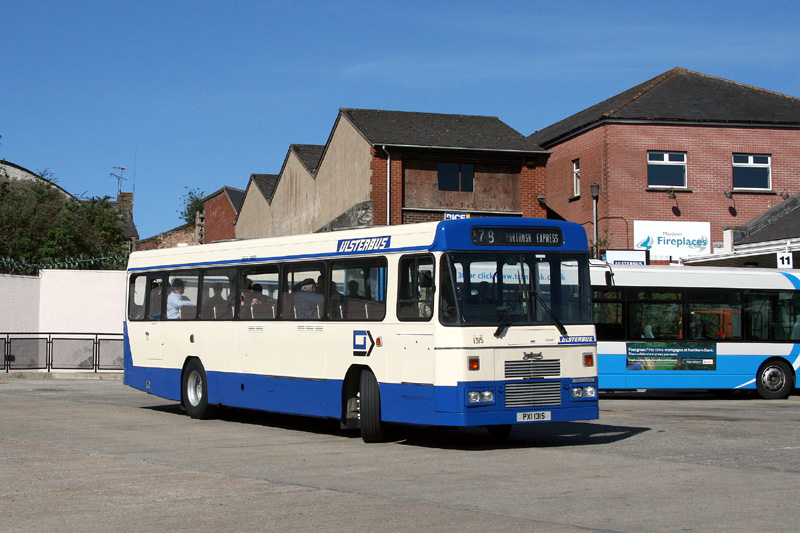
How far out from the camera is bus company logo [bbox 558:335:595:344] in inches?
507

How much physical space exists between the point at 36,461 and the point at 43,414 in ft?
20.6

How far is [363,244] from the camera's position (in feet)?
45.6

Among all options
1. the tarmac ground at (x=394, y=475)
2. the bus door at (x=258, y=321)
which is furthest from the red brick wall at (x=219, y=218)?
the tarmac ground at (x=394, y=475)

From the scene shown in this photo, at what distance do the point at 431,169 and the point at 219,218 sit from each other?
3973cm

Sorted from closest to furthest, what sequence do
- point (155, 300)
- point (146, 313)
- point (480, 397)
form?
1. point (480, 397)
2. point (155, 300)
3. point (146, 313)

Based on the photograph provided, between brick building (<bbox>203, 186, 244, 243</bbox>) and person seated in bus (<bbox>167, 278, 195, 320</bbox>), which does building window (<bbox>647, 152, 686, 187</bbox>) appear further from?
brick building (<bbox>203, 186, 244, 243</bbox>)

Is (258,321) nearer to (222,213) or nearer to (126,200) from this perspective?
(222,213)

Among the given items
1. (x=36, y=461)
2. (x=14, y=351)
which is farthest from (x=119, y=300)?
(x=36, y=461)

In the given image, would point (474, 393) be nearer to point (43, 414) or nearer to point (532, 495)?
point (532, 495)

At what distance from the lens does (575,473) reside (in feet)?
34.2

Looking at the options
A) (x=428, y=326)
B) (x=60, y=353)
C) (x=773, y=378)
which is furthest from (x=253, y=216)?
(x=428, y=326)

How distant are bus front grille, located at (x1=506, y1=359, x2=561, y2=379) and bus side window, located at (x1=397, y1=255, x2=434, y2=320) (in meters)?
1.21

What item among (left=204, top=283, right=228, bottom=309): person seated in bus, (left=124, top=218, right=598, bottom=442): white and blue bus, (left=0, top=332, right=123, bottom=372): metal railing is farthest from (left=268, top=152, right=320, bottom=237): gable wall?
(left=124, top=218, right=598, bottom=442): white and blue bus

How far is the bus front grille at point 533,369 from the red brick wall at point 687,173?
1048 inches
